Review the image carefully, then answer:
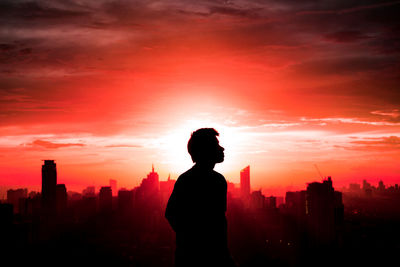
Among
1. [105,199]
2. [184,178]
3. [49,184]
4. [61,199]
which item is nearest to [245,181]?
[105,199]

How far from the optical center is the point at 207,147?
4.32 m

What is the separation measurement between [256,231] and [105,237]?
29448 mm

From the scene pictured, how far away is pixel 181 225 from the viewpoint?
4.28 metres

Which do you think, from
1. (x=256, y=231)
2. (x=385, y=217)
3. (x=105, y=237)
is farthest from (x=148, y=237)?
(x=385, y=217)

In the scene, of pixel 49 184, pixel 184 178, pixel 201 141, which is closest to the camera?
pixel 184 178

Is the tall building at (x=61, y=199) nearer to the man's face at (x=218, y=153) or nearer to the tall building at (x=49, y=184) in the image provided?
the tall building at (x=49, y=184)

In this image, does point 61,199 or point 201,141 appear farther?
point 61,199

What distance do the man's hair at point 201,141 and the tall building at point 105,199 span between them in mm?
118517

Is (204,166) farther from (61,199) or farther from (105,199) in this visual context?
(105,199)

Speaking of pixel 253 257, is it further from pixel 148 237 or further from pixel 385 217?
pixel 385 217

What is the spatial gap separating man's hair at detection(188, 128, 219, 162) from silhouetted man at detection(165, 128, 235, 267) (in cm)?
13

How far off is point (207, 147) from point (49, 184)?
11793 cm

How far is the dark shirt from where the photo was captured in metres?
4.21

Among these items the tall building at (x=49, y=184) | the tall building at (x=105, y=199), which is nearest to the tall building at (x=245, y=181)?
the tall building at (x=105, y=199)
